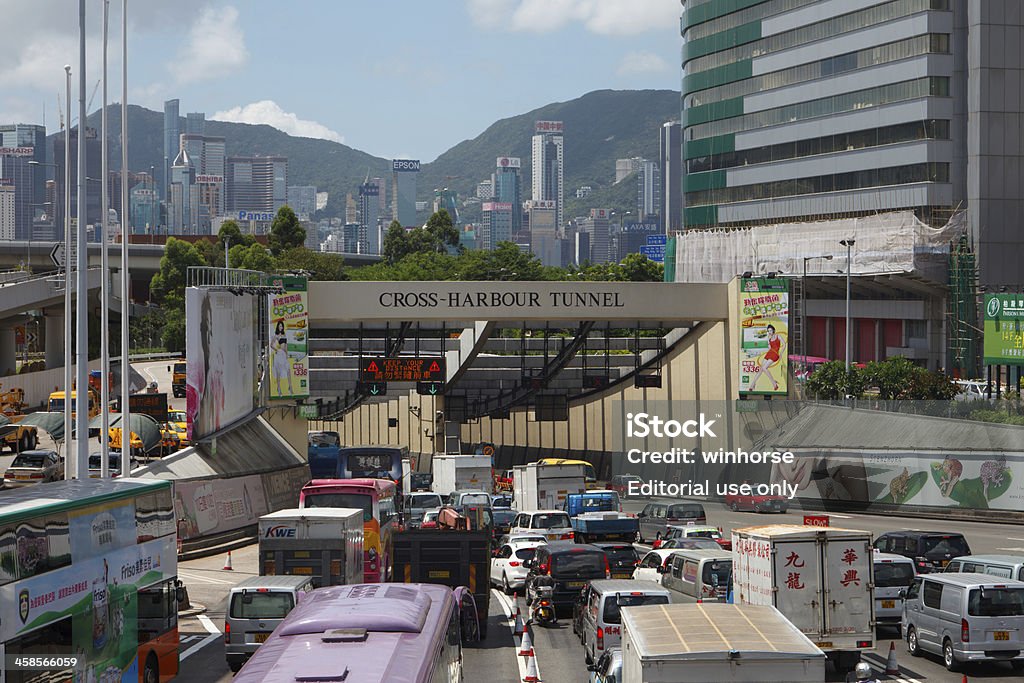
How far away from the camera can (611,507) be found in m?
41.7

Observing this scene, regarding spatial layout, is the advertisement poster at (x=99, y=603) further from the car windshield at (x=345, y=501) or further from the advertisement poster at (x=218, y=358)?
the advertisement poster at (x=218, y=358)

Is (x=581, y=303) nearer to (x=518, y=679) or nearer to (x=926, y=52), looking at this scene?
(x=518, y=679)

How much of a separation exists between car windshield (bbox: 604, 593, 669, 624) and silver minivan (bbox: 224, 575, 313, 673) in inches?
179

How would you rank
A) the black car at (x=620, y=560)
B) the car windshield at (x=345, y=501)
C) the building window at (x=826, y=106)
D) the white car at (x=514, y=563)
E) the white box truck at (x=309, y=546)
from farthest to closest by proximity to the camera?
the building window at (x=826, y=106) < the white car at (x=514, y=563) < the black car at (x=620, y=560) < the car windshield at (x=345, y=501) < the white box truck at (x=309, y=546)

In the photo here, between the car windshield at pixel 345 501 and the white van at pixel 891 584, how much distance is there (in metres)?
9.78

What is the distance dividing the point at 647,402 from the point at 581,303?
1311 centimetres

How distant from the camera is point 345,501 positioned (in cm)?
2747

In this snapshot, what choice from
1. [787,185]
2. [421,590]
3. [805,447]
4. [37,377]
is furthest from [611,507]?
[787,185]

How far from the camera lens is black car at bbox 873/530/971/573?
27906mm

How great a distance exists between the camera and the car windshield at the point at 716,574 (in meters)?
23.5

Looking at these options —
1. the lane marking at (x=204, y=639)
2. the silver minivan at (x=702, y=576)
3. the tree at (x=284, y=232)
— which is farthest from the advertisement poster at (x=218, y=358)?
the tree at (x=284, y=232)

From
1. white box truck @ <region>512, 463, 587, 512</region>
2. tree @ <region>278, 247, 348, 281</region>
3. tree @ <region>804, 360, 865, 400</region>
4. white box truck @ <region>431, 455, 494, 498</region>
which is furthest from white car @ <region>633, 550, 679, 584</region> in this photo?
tree @ <region>278, 247, 348, 281</region>

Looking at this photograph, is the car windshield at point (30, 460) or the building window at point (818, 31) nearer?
the car windshield at point (30, 460)

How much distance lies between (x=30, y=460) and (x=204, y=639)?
2429 cm
